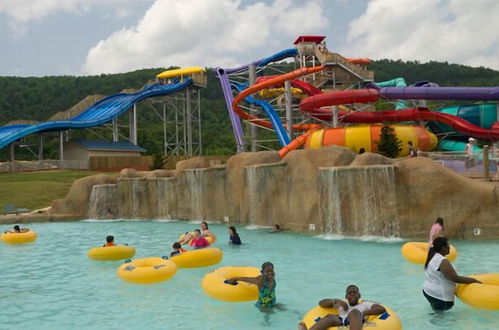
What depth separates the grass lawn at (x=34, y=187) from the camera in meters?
27.9

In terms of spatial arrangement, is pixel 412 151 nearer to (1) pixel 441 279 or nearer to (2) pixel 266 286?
(1) pixel 441 279

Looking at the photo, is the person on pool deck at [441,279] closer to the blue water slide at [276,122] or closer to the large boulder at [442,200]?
the large boulder at [442,200]

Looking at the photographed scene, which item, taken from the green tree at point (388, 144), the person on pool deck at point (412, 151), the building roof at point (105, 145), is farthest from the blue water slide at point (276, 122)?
the building roof at point (105, 145)

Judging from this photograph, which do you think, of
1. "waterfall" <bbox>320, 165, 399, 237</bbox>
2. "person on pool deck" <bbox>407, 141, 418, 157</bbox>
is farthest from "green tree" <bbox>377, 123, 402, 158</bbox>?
"waterfall" <bbox>320, 165, 399, 237</bbox>

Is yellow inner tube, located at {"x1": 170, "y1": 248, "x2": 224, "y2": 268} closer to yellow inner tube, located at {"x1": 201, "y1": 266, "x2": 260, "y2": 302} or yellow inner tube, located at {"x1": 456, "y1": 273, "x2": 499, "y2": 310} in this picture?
yellow inner tube, located at {"x1": 201, "y1": 266, "x2": 260, "y2": 302}

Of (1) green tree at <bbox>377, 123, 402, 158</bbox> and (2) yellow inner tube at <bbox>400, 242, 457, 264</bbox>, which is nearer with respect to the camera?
(2) yellow inner tube at <bbox>400, 242, 457, 264</bbox>

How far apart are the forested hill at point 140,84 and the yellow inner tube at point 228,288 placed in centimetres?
5776

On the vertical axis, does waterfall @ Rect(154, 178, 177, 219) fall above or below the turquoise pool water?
above

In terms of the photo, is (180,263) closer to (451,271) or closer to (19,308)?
(19,308)

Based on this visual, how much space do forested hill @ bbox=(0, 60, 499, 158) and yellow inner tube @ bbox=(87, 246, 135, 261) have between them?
176 ft

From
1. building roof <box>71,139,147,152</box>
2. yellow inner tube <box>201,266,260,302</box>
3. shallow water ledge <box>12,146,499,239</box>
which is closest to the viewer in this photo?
yellow inner tube <box>201,266,260,302</box>

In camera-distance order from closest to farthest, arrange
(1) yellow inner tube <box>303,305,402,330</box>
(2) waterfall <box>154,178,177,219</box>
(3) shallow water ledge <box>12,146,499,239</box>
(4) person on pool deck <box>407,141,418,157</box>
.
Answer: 1. (1) yellow inner tube <box>303,305,402,330</box>
2. (3) shallow water ledge <box>12,146,499,239</box>
3. (4) person on pool deck <box>407,141,418,157</box>
4. (2) waterfall <box>154,178,177,219</box>

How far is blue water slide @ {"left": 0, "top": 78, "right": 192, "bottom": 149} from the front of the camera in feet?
132

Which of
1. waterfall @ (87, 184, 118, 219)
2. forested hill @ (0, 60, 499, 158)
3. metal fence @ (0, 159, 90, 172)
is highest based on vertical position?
forested hill @ (0, 60, 499, 158)
